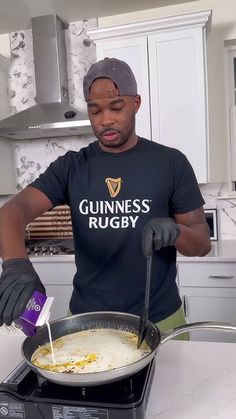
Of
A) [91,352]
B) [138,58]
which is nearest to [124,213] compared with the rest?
[91,352]

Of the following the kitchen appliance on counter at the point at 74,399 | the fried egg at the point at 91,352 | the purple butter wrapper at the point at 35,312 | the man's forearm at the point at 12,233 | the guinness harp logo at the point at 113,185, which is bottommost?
the kitchen appliance on counter at the point at 74,399

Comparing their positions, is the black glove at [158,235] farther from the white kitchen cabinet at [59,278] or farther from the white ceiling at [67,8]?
the white ceiling at [67,8]

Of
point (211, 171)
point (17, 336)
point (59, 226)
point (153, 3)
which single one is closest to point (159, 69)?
point (153, 3)

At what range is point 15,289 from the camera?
0.72 metres

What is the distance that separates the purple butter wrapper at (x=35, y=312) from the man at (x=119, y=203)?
416 mm

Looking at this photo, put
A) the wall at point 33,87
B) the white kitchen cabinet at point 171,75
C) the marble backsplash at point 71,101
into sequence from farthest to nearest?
the wall at point 33,87
the marble backsplash at point 71,101
the white kitchen cabinet at point 171,75

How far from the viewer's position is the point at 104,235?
1173mm

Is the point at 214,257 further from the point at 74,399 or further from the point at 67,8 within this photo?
the point at 67,8

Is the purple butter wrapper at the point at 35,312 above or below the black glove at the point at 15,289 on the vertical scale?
below

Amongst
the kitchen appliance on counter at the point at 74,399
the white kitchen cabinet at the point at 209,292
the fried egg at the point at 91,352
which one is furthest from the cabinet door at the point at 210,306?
the kitchen appliance on counter at the point at 74,399

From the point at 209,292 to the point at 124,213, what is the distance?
1.26 metres

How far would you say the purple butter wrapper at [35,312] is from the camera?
70 cm

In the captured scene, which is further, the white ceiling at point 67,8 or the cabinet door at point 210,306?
the white ceiling at point 67,8

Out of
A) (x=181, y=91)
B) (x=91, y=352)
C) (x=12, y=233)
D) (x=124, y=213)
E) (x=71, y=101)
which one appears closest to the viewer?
(x=91, y=352)
